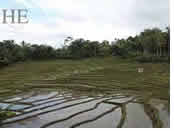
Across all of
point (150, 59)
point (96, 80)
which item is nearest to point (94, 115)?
point (96, 80)

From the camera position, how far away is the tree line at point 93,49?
11062mm

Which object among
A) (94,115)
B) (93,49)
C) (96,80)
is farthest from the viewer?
(93,49)

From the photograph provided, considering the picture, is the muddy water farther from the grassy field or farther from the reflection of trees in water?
the grassy field

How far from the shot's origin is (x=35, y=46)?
13.3 meters

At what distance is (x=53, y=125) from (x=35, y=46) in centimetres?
1209

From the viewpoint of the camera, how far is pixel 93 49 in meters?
14.1

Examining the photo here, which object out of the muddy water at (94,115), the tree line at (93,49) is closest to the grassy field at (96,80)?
the tree line at (93,49)

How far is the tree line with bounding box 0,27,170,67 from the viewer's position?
11.1m

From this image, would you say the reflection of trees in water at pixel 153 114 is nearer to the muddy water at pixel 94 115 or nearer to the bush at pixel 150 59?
the muddy water at pixel 94 115

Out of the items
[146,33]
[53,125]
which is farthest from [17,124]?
[146,33]

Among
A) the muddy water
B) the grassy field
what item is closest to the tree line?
the grassy field

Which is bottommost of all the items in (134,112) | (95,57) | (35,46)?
(134,112)

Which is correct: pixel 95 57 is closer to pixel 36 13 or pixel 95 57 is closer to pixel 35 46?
pixel 35 46

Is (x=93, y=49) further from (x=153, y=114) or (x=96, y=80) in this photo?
(x=153, y=114)
